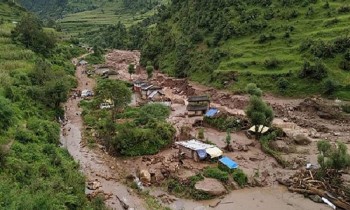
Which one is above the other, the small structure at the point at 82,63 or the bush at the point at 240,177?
the small structure at the point at 82,63

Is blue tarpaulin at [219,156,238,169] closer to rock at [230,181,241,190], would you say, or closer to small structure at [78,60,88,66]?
rock at [230,181,241,190]

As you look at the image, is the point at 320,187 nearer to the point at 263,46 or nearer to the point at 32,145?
the point at 32,145

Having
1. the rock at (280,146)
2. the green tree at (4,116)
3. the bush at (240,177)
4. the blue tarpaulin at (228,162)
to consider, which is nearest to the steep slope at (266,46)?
the rock at (280,146)

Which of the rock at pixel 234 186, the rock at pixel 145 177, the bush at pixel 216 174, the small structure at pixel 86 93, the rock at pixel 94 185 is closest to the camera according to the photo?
the rock at pixel 94 185

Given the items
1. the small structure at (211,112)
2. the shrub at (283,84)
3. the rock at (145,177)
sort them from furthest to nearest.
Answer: the shrub at (283,84)
the small structure at (211,112)
the rock at (145,177)

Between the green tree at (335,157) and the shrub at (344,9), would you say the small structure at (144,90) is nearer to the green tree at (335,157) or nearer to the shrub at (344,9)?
the shrub at (344,9)
